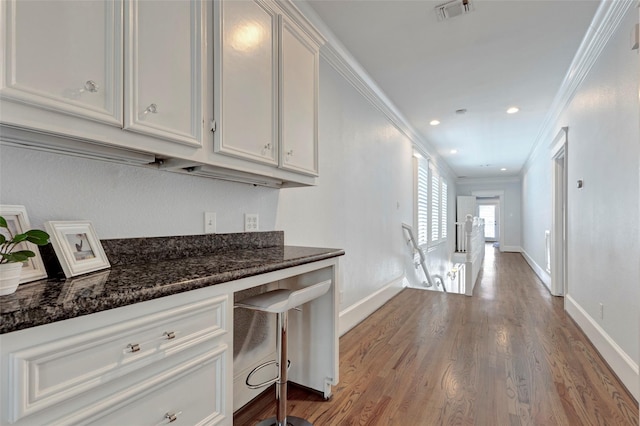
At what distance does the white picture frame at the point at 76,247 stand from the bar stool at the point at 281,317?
59 cm

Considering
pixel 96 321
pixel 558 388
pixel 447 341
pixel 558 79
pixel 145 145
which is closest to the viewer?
pixel 96 321

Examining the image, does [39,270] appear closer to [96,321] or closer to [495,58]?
[96,321]

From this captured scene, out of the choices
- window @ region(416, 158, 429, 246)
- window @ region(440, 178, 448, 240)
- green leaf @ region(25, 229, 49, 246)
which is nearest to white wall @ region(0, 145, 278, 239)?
green leaf @ region(25, 229, 49, 246)

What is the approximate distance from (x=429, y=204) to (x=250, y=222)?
5.53 meters

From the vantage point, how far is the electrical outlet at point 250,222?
1963mm

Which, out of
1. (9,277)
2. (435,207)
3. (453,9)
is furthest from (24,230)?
(435,207)

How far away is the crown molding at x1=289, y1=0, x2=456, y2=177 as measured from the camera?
241cm

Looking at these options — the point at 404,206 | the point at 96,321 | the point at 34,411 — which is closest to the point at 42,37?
the point at 96,321

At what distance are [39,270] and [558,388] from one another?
283 cm

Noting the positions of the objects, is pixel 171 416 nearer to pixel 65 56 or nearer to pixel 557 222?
pixel 65 56

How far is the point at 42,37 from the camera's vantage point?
0.88 meters

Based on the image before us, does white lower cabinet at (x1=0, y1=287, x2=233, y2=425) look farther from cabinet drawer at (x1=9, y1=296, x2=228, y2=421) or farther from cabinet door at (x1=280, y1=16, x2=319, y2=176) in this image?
cabinet door at (x1=280, y1=16, x2=319, y2=176)

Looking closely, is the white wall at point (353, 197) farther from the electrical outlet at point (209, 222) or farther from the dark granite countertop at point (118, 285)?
the dark granite countertop at point (118, 285)

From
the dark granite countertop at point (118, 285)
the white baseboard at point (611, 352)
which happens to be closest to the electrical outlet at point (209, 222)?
the dark granite countertop at point (118, 285)
